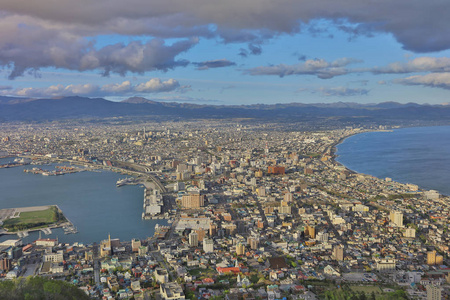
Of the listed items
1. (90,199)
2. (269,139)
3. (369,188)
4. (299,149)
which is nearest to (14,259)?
(90,199)

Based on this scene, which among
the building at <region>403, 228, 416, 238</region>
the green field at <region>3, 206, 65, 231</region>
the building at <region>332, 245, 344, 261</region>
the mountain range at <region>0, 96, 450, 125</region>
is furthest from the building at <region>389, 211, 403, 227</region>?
the mountain range at <region>0, 96, 450, 125</region>

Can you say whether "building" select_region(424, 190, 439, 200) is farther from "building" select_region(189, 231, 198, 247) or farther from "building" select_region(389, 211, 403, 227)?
"building" select_region(189, 231, 198, 247)

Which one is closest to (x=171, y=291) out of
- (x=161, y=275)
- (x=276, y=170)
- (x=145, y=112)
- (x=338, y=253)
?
(x=161, y=275)

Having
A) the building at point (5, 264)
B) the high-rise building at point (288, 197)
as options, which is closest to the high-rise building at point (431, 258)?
the high-rise building at point (288, 197)

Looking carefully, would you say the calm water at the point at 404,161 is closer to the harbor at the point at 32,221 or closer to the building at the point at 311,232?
the building at the point at 311,232

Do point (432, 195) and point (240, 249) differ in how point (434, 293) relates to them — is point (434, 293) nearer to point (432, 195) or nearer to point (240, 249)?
point (240, 249)

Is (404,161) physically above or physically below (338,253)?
above

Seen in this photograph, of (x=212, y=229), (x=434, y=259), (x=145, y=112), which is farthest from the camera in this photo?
(x=145, y=112)
